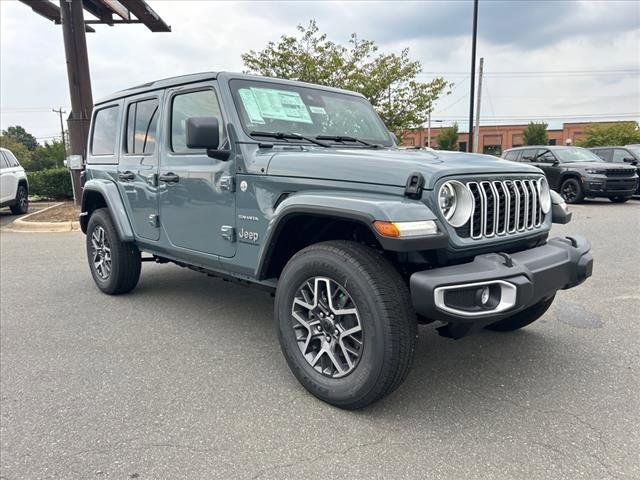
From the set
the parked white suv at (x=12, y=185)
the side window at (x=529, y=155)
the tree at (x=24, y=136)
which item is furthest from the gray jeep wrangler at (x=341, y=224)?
the tree at (x=24, y=136)

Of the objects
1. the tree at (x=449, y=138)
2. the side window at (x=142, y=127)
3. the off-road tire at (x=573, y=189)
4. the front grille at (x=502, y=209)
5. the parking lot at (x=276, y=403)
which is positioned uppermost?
the tree at (x=449, y=138)

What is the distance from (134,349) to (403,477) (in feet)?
7.52

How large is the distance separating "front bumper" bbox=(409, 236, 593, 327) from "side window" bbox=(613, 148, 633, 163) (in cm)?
1458

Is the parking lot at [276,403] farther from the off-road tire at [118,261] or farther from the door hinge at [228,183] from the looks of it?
the door hinge at [228,183]

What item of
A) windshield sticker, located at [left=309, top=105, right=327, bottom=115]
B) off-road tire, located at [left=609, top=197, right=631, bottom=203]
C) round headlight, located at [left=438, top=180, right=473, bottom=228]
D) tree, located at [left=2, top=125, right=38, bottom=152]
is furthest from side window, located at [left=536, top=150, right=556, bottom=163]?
tree, located at [left=2, top=125, right=38, bottom=152]

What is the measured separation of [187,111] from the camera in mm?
3746

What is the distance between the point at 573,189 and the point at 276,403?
497 inches

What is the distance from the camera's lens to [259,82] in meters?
3.57

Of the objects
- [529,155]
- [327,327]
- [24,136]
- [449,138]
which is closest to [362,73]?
[529,155]

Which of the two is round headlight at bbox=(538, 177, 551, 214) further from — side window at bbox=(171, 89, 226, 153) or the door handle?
the door handle

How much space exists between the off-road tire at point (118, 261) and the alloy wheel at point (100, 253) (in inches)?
2.5

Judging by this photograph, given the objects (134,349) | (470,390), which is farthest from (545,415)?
(134,349)

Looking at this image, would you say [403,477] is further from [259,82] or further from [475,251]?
[259,82]

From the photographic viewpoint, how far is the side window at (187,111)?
11.3 ft
